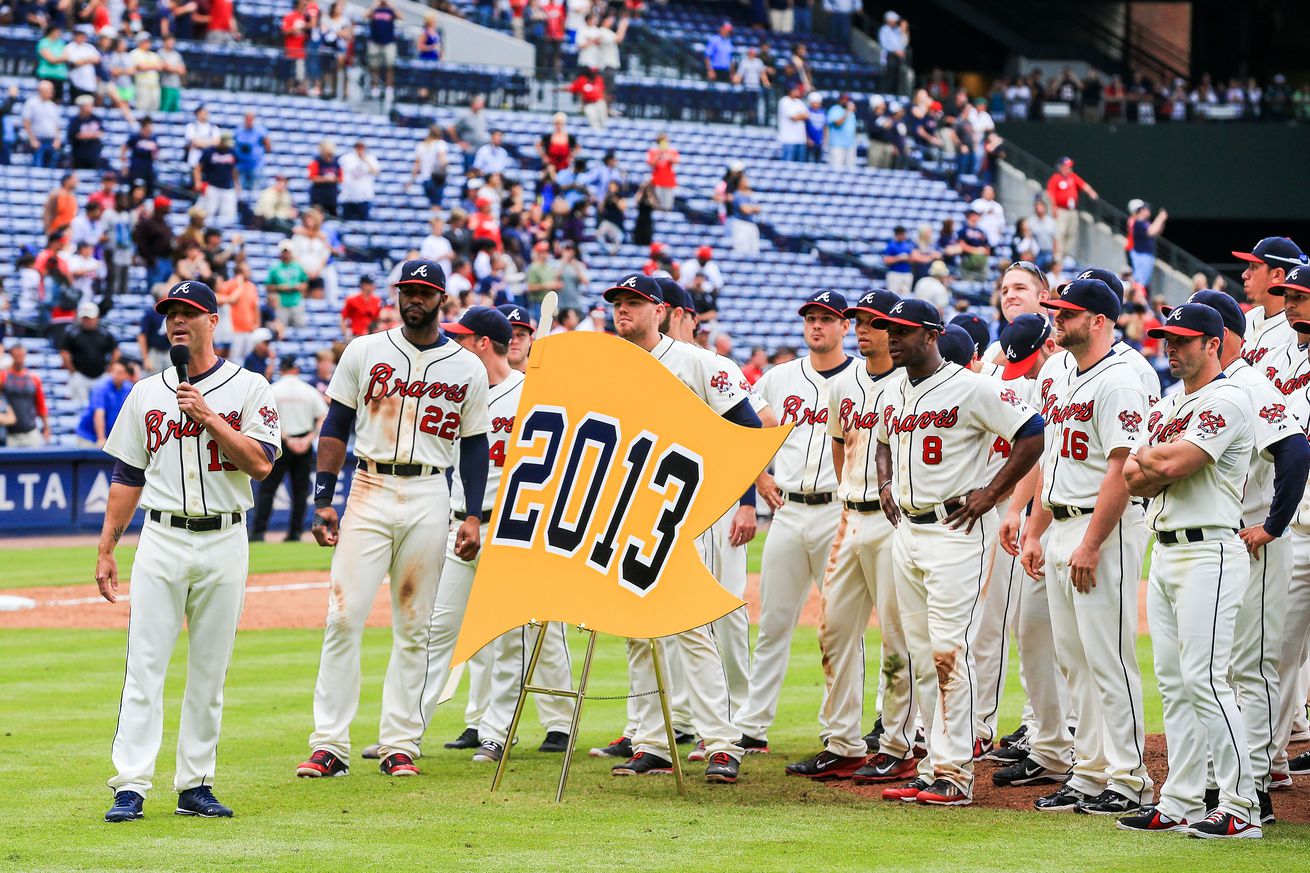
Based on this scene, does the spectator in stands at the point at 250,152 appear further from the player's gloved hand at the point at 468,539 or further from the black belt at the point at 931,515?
the black belt at the point at 931,515

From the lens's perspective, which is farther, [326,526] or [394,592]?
[394,592]

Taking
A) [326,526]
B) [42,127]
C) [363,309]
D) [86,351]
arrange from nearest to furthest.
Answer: [326,526], [86,351], [363,309], [42,127]

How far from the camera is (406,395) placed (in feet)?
27.4

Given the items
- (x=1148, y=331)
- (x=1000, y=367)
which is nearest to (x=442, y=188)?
(x=1000, y=367)

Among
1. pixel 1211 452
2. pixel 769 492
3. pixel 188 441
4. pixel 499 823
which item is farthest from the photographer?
pixel 769 492

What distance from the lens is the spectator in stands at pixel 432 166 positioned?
27.2 metres

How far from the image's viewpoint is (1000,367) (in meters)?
9.16

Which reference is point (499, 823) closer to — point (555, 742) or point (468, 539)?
point (468, 539)

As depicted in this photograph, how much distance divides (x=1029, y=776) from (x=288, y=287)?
16440mm

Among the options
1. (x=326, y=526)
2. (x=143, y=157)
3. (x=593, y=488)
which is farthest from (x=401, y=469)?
(x=143, y=157)

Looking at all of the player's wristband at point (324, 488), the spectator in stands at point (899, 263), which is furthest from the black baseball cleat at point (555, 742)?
the spectator in stands at point (899, 263)

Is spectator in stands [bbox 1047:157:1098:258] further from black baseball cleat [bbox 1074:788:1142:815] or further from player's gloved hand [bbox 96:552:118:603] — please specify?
player's gloved hand [bbox 96:552:118:603]

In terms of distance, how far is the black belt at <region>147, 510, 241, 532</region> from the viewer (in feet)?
24.0

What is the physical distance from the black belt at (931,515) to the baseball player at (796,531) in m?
1.10
